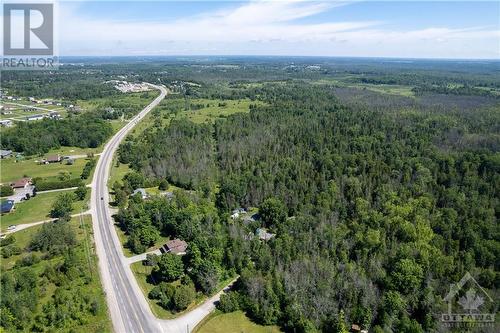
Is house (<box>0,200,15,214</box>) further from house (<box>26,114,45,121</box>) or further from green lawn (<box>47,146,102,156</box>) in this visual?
house (<box>26,114,45,121</box>)

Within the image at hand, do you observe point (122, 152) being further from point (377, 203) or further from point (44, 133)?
point (377, 203)

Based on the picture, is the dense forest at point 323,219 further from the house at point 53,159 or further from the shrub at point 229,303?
the house at point 53,159

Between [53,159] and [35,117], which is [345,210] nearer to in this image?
[53,159]

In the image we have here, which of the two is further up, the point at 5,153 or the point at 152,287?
the point at 5,153

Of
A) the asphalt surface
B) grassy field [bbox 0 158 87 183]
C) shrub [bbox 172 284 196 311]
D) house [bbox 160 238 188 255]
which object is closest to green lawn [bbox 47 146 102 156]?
grassy field [bbox 0 158 87 183]

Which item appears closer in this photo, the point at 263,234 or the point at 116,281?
the point at 116,281

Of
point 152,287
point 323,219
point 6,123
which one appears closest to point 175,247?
point 152,287

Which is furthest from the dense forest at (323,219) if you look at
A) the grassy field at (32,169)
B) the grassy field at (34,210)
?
the grassy field at (32,169)
